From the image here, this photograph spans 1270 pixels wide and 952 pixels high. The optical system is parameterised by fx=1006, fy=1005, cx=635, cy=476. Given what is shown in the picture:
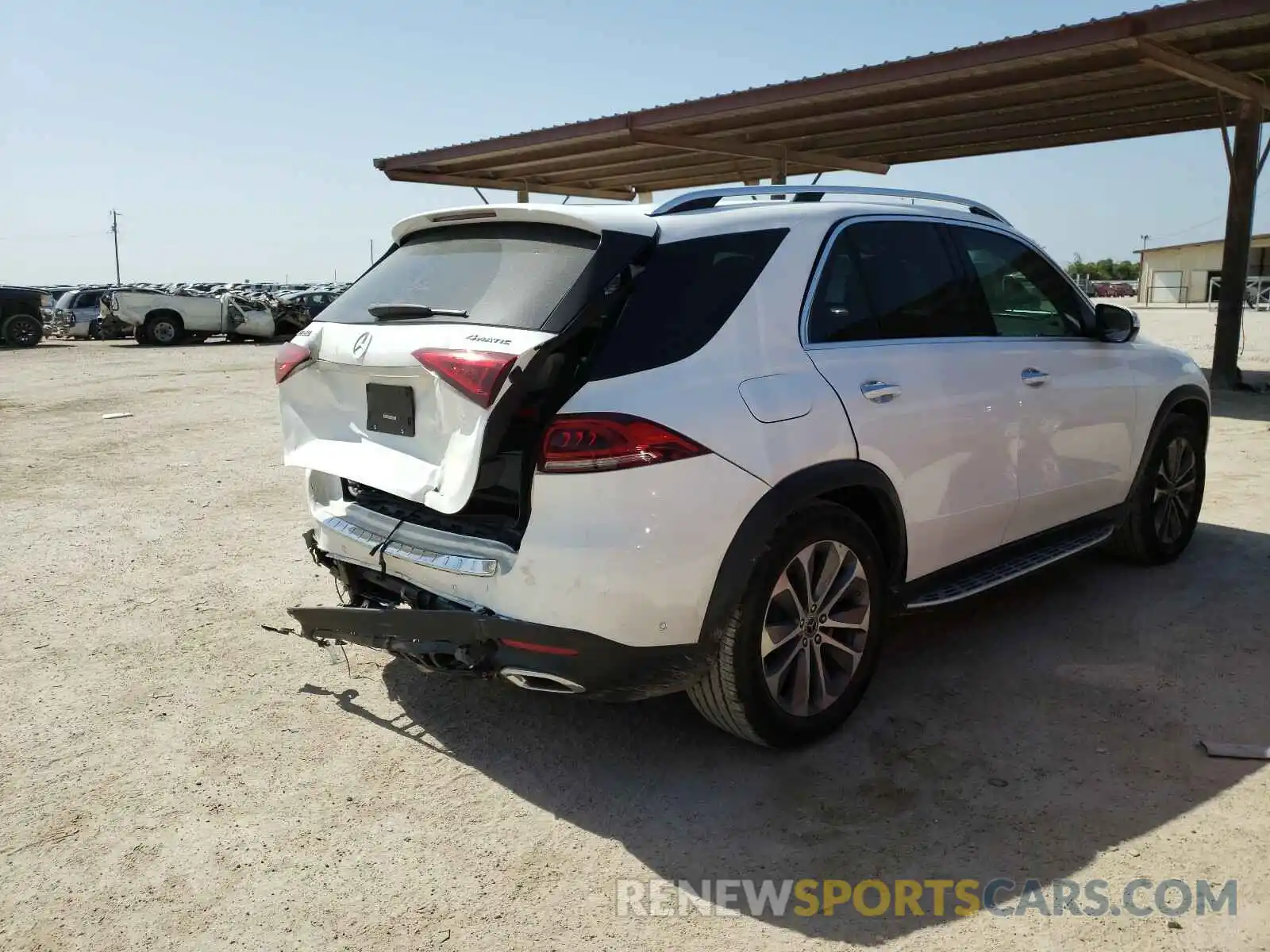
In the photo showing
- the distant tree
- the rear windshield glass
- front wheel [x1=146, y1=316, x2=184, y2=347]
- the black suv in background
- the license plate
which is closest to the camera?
the rear windshield glass

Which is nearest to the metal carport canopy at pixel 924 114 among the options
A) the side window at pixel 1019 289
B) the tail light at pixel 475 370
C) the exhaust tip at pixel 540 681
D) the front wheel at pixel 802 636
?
the side window at pixel 1019 289

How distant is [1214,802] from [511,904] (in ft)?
6.98

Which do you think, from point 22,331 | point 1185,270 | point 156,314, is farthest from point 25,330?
point 1185,270

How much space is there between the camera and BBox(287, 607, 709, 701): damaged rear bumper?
287 cm

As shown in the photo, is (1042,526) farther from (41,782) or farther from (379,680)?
(41,782)

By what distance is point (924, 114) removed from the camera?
13352mm

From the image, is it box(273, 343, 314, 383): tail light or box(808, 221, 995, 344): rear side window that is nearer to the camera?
box(808, 221, 995, 344): rear side window

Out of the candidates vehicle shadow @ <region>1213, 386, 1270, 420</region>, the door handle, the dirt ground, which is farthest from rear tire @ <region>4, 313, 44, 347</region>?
the door handle

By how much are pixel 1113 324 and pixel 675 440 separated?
9.45 feet

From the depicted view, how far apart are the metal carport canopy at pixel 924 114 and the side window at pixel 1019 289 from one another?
20.4ft

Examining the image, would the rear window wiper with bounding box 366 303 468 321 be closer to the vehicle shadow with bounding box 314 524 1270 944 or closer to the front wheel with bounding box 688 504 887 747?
the front wheel with bounding box 688 504 887 747

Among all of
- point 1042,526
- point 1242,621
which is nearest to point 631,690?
point 1042,526

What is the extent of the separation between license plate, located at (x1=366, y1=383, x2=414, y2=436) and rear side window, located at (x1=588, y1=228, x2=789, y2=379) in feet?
2.21

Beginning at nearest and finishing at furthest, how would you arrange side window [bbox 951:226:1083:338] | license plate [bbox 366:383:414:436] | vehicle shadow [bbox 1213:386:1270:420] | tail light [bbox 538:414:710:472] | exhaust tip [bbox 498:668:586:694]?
tail light [bbox 538:414:710:472]
exhaust tip [bbox 498:668:586:694]
license plate [bbox 366:383:414:436]
side window [bbox 951:226:1083:338]
vehicle shadow [bbox 1213:386:1270:420]
